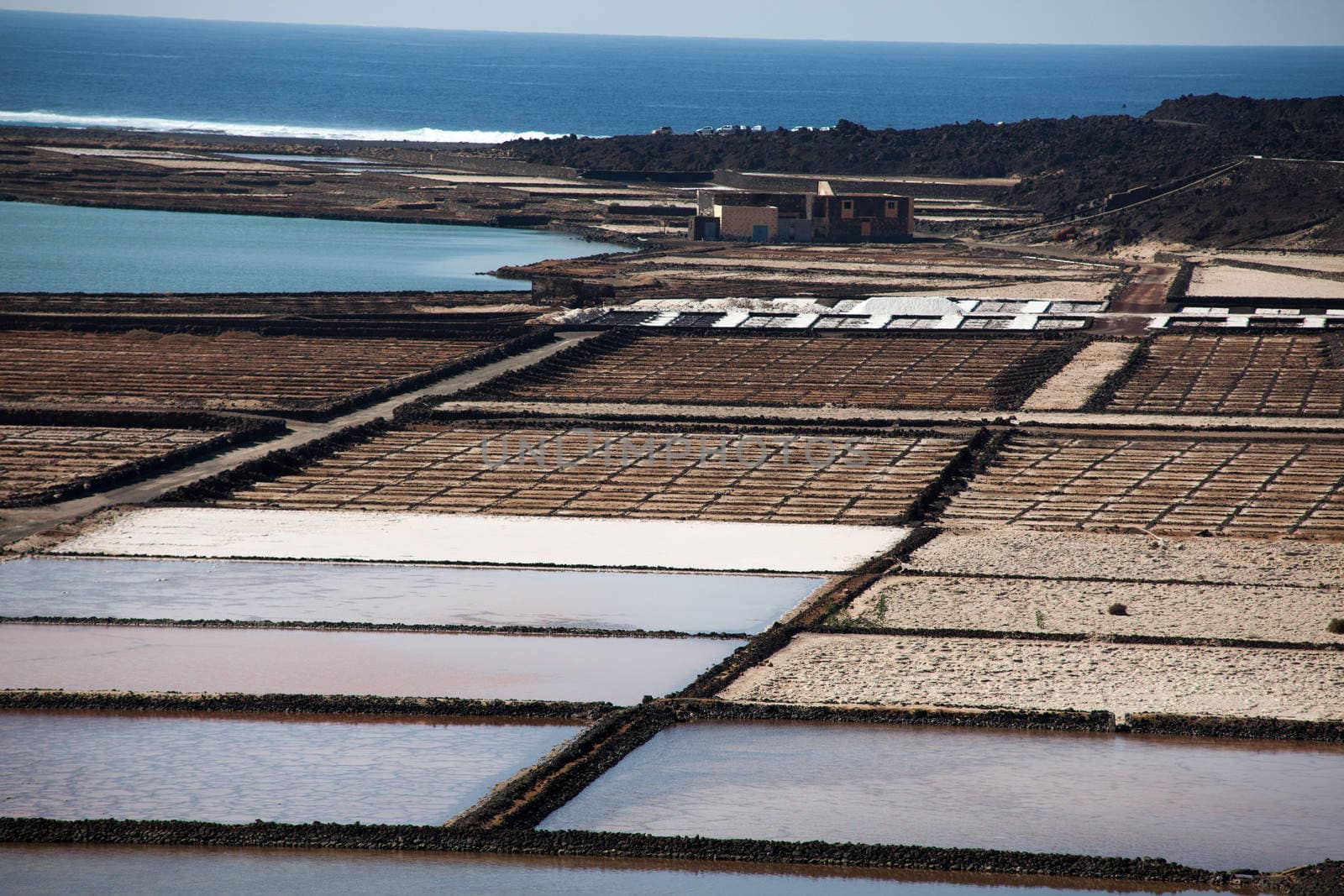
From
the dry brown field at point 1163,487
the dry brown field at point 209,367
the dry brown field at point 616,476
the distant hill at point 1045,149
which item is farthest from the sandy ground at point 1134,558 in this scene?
the distant hill at point 1045,149

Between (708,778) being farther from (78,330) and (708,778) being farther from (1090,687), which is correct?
(78,330)

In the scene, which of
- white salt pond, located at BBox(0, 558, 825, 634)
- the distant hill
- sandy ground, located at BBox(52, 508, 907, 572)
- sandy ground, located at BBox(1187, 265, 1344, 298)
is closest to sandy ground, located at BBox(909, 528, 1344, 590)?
sandy ground, located at BBox(52, 508, 907, 572)

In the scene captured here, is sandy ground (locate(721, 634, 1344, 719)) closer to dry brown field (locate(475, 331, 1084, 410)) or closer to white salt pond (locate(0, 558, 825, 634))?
white salt pond (locate(0, 558, 825, 634))

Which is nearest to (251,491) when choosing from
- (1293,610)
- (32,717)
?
(32,717)

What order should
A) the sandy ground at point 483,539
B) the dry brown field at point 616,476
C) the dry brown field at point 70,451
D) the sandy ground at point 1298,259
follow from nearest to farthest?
the sandy ground at point 483,539 → the dry brown field at point 616,476 → the dry brown field at point 70,451 → the sandy ground at point 1298,259

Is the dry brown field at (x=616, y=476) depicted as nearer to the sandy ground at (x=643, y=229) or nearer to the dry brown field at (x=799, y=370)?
the dry brown field at (x=799, y=370)

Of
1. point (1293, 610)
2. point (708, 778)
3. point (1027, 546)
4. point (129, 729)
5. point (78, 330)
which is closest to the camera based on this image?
point (708, 778)

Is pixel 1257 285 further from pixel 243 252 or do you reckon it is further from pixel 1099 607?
pixel 243 252
